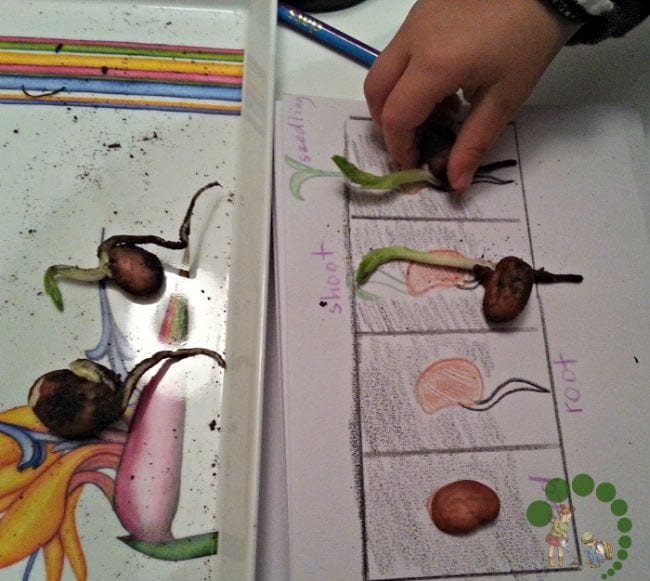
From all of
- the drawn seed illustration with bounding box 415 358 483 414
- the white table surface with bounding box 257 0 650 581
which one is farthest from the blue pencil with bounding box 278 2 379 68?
the drawn seed illustration with bounding box 415 358 483 414

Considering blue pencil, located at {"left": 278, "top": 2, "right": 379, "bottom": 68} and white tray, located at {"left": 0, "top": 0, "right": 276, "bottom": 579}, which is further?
blue pencil, located at {"left": 278, "top": 2, "right": 379, "bottom": 68}

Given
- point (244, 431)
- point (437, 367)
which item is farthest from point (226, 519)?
point (437, 367)

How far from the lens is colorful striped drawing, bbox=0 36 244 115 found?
2.18 feet

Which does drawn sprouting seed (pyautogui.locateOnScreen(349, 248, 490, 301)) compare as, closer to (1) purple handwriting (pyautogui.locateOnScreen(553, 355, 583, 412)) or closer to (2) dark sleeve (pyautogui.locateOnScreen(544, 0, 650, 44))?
(1) purple handwriting (pyautogui.locateOnScreen(553, 355, 583, 412))

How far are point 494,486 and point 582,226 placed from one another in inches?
10.9

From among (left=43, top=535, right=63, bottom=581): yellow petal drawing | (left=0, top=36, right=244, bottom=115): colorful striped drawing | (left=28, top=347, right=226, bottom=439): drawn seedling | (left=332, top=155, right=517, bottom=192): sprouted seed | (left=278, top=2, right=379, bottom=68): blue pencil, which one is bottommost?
(left=43, top=535, right=63, bottom=581): yellow petal drawing

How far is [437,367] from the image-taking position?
22.7 inches

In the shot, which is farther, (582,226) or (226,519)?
(582,226)

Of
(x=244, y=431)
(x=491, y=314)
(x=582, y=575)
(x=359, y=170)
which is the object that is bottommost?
(x=582, y=575)

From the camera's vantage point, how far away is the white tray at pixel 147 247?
53 centimetres

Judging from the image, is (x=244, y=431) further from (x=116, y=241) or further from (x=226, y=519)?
(x=116, y=241)

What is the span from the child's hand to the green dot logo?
31cm

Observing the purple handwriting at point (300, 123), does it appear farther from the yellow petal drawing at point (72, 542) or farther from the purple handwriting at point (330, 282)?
the yellow petal drawing at point (72, 542)

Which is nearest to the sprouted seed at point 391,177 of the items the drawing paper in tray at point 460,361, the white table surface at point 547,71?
the drawing paper in tray at point 460,361
